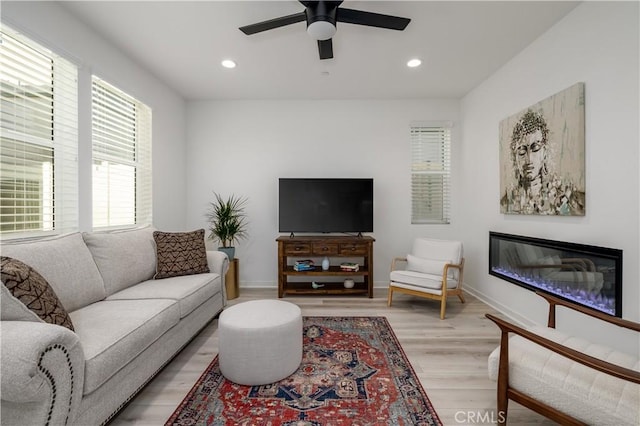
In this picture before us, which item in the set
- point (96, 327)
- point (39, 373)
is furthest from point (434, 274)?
point (39, 373)

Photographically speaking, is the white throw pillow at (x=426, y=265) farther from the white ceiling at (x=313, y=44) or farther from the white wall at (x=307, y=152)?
the white ceiling at (x=313, y=44)

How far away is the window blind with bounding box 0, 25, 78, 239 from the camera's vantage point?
199 centimetres

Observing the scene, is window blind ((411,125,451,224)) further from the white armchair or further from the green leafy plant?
the green leafy plant

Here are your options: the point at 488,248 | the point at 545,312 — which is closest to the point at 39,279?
the point at 545,312

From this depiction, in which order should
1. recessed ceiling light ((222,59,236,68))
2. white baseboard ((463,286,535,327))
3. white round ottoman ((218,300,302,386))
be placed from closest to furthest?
white round ottoman ((218,300,302,386)), white baseboard ((463,286,535,327)), recessed ceiling light ((222,59,236,68))

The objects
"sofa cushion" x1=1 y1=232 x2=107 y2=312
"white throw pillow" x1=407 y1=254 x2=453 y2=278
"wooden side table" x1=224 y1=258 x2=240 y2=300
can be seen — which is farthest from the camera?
"wooden side table" x1=224 y1=258 x2=240 y2=300

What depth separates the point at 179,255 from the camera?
2.88m

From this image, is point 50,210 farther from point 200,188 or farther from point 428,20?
point 428,20

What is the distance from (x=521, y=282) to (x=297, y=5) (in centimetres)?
328

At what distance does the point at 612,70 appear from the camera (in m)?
2.07

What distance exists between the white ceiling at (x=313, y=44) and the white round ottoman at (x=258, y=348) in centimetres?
240

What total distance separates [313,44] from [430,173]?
100 inches

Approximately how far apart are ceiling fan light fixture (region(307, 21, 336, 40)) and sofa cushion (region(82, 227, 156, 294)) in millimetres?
2334

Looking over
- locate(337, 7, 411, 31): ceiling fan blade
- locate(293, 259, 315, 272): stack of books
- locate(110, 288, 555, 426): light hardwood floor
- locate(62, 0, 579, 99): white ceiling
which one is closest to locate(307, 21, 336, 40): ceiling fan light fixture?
locate(337, 7, 411, 31): ceiling fan blade
